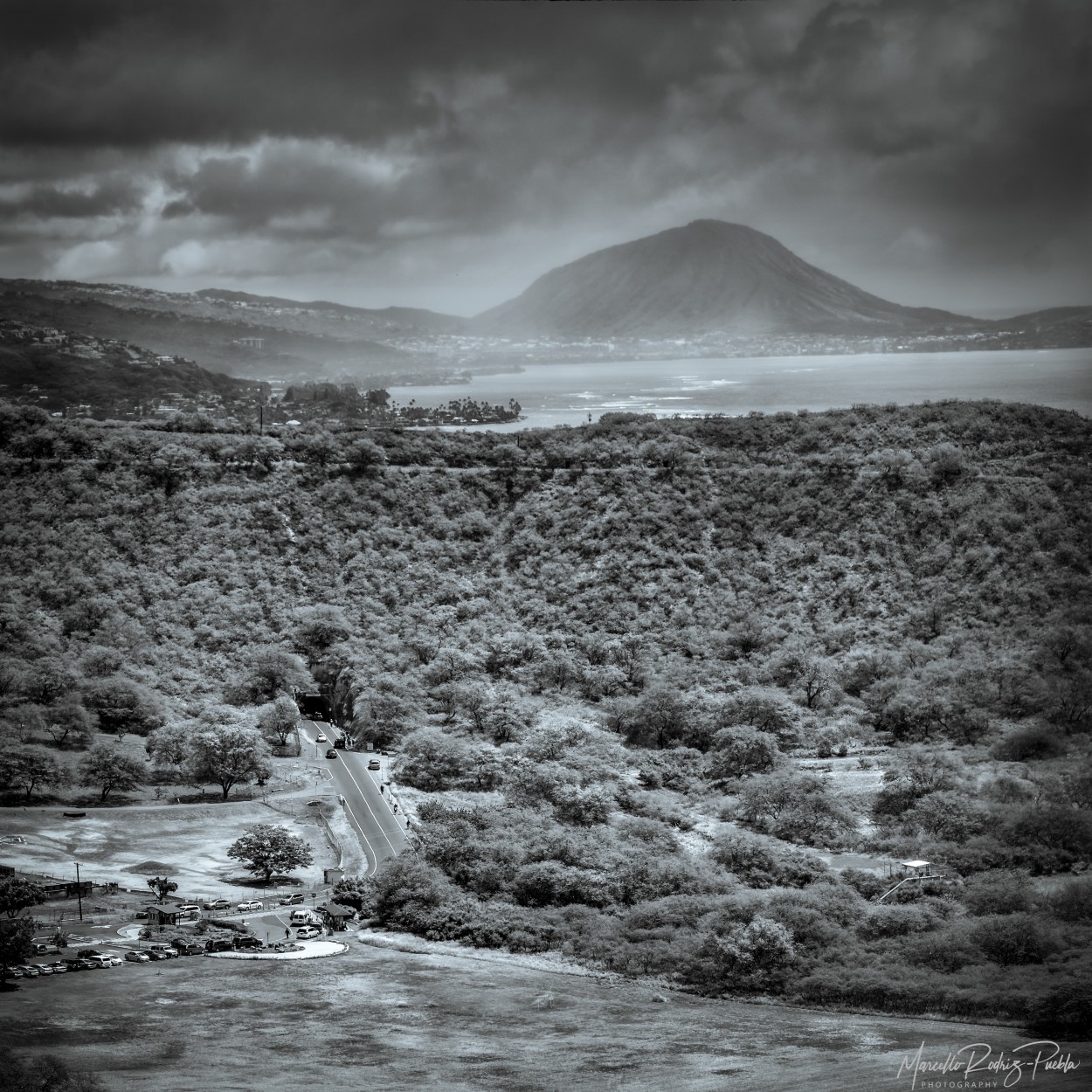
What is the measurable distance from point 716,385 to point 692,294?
650cm

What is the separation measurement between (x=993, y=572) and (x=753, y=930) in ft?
58.3

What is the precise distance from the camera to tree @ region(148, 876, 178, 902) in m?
21.2

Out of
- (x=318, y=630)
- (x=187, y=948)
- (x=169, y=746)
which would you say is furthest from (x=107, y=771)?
(x=318, y=630)

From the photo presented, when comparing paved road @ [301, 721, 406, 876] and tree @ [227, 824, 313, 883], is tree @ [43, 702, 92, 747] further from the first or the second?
tree @ [227, 824, 313, 883]

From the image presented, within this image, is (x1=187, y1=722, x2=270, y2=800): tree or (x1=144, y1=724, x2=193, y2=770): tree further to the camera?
(x1=144, y1=724, x2=193, y2=770): tree

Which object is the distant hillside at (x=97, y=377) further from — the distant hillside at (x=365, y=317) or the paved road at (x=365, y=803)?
the paved road at (x=365, y=803)

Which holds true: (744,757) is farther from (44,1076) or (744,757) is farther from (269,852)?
(44,1076)

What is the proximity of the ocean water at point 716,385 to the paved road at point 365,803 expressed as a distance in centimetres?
1739

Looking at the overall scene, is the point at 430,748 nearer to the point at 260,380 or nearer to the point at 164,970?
the point at 164,970

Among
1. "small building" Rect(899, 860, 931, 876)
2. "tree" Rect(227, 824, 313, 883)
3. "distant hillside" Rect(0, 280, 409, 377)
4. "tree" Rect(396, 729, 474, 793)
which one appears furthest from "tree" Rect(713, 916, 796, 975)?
"distant hillside" Rect(0, 280, 409, 377)

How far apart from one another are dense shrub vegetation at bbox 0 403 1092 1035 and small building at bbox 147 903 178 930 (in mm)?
3146

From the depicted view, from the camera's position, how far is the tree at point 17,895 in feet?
64.8

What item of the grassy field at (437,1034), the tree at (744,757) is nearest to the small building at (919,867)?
the grassy field at (437,1034)

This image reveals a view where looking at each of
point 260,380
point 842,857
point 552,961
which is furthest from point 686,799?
point 260,380
